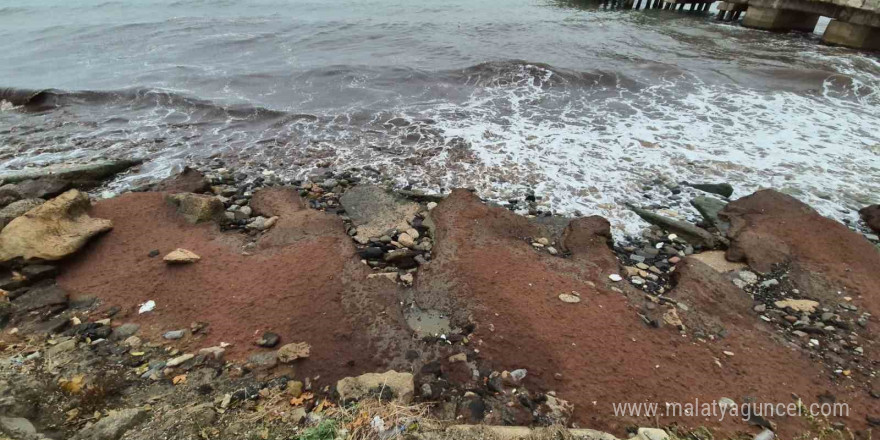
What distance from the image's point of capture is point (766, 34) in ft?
62.3

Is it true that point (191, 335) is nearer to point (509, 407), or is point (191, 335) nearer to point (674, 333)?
point (509, 407)

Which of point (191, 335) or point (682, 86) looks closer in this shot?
point (191, 335)

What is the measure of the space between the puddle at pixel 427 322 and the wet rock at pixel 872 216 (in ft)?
20.0

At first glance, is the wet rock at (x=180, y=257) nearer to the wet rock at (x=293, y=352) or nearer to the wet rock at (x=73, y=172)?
the wet rock at (x=293, y=352)

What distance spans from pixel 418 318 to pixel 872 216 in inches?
255

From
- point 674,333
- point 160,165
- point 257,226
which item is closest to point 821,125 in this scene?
point 674,333

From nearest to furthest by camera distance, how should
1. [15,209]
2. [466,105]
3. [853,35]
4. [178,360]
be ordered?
1. [178,360]
2. [15,209]
3. [466,105]
4. [853,35]

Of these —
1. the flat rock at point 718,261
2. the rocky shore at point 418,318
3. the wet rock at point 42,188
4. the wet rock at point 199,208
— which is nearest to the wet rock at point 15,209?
the rocky shore at point 418,318

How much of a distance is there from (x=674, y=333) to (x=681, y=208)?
2.97 metres

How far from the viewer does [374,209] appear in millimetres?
6012

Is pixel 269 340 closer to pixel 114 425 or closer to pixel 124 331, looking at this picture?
pixel 114 425

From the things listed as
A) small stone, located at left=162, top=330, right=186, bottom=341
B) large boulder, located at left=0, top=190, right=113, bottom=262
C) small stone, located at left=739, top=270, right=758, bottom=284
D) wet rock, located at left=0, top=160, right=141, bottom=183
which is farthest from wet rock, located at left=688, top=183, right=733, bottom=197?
wet rock, located at left=0, top=160, right=141, bottom=183

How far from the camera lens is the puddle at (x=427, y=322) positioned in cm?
388

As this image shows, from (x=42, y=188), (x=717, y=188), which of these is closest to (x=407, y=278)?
(x=717, y=188)
